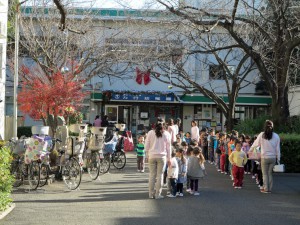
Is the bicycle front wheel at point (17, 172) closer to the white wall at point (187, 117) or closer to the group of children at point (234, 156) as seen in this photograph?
the group of children at point (234, 156)

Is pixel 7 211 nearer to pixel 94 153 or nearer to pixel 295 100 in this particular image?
pixel 94 153

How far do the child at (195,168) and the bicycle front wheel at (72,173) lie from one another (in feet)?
9.23

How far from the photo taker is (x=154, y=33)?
25.0 m

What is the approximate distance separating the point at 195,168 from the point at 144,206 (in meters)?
2.33

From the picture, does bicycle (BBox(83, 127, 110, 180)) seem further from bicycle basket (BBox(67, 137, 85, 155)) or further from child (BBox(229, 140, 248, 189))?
child (BBox(229, 140, 248, 189))

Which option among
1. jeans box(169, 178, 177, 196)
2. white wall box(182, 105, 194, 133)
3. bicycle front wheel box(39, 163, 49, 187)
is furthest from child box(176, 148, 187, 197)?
white wall box(182, 105, 194, 133)

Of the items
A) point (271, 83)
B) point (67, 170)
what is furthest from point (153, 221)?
point (271, 83)

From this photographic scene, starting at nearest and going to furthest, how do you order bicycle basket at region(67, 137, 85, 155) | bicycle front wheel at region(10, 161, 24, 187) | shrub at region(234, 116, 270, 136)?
bicycle front wheel at region(10, 161, 24, 187) → bicycle basket at region(67, 137, 85, 155) → shrub at region(234, 116, 270, 136)

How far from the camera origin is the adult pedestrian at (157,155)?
457 inches

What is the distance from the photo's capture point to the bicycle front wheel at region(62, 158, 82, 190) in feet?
41.7

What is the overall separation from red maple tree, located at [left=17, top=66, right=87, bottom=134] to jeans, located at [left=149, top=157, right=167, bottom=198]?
27.5 ft

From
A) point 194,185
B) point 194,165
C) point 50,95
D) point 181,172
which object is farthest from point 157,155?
point 50,95

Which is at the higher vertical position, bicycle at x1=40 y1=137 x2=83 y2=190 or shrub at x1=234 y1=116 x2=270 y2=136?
shrub at x1=234 y1=116 x2=270 y2=136

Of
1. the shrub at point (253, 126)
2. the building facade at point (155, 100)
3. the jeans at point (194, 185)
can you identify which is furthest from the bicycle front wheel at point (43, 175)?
the building facade at point (155, 100)
